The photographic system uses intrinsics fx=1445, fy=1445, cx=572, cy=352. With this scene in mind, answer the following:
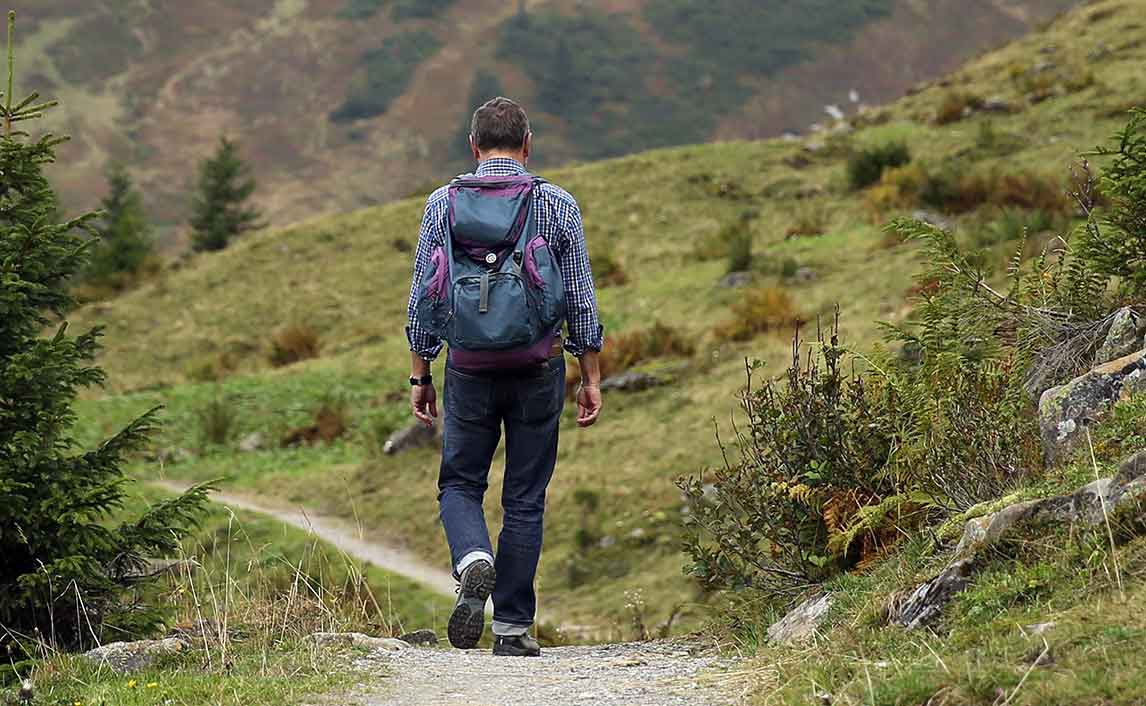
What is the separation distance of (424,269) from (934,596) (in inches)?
89.0

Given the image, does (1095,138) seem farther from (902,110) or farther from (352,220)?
(352,220)

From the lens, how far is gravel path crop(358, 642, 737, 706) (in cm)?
470

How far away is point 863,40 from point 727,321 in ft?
462

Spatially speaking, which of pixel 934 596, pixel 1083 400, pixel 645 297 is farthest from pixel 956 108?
pixel 934 596

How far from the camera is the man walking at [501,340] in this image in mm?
5352

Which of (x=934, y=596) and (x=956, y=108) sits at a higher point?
(x=956, y=108)

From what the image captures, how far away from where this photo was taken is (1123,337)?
19.6ft

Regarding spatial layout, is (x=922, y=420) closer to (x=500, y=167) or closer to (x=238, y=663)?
(x=500, y=167)

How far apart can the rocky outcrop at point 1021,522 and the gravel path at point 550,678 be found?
699 millimetres

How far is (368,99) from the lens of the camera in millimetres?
145750

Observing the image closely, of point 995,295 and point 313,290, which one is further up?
point 995,295

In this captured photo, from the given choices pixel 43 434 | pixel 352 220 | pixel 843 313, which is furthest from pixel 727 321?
pixel 352 220

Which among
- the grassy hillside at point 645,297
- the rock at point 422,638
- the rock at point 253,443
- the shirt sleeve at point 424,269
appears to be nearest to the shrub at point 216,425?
the grassy hillside at point 645,297

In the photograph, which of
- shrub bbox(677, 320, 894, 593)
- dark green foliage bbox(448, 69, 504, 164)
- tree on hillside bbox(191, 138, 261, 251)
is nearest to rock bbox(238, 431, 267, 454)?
shrub bbox(677, 320, 894, 593)
